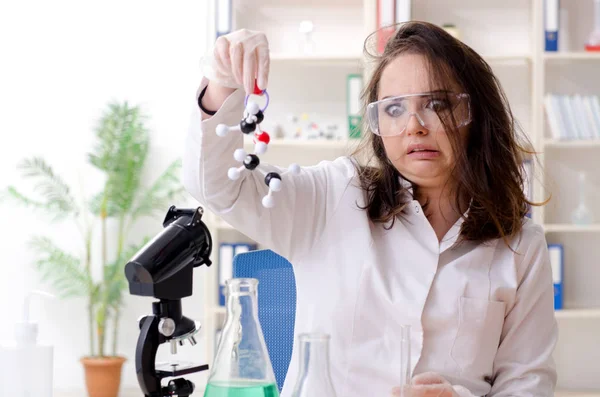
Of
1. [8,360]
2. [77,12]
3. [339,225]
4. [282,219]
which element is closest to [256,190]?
[282,219]

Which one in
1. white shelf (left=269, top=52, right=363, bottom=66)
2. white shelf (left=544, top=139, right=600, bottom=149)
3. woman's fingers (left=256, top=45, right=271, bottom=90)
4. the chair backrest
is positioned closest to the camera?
woman's fingers (left=256, top=45, right=271, bottom=90)

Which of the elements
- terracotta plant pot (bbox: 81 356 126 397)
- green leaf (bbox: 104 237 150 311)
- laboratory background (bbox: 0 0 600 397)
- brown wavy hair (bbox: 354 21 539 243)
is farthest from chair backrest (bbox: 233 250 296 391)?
terracotta plant pot (bbox: 81 356 126 397)

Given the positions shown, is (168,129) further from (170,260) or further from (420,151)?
(170,260)

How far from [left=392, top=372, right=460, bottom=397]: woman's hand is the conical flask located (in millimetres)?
144

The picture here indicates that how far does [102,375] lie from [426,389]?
345 centimetres

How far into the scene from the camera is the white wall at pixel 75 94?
4.45 meters

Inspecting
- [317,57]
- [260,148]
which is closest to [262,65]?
[260,148]

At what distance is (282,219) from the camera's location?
4.77 ft

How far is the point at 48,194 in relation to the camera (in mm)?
4363

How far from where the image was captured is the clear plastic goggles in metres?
1.38

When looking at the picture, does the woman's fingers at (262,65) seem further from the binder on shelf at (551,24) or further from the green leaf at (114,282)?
the green leaf at (114,282)

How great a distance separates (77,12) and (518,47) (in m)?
2.42

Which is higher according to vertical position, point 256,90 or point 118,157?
point 118,157

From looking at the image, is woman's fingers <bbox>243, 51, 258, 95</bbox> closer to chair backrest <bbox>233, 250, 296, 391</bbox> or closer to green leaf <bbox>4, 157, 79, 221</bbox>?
chair backrest <bbox>233, 250, 296, 391</bbox>
